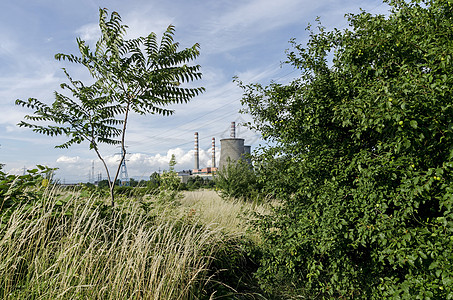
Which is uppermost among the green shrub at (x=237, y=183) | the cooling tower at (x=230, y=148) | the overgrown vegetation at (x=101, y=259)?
the cooling tower at (x=230, y=148)

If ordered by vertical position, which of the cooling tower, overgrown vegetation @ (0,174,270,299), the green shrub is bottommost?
overgrown vegetation @ (0,174,270,299)

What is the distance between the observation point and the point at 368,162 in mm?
3061

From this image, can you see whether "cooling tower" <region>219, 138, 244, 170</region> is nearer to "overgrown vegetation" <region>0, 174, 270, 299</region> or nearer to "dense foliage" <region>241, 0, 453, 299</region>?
"overgrown vegetation" <region>0, 174, 270, 299</region>

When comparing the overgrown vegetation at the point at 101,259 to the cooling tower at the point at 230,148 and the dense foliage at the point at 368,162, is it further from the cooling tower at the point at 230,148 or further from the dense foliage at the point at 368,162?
the cooling tower at the point at 230,148

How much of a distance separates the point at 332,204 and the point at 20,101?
5152mm

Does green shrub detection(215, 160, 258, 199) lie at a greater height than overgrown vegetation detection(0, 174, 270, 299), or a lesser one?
greater

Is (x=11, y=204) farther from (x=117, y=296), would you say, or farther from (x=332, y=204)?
(x=332, y=204)

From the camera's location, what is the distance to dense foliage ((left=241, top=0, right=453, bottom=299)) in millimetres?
2703

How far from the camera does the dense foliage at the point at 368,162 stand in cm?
270

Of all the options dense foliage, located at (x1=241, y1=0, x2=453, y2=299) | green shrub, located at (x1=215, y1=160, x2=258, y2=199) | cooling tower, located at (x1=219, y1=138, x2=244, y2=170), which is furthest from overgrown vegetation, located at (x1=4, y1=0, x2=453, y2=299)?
cooling tower, located at (x1=219, y1=138, x2=244, y2=170)

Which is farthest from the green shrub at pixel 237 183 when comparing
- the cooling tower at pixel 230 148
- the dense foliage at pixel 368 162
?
the cooling tower at pixel 230 148

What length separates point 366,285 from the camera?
3.31 meters

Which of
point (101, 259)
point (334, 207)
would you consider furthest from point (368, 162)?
point (101, 259)

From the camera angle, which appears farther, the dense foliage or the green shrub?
the green shrub
